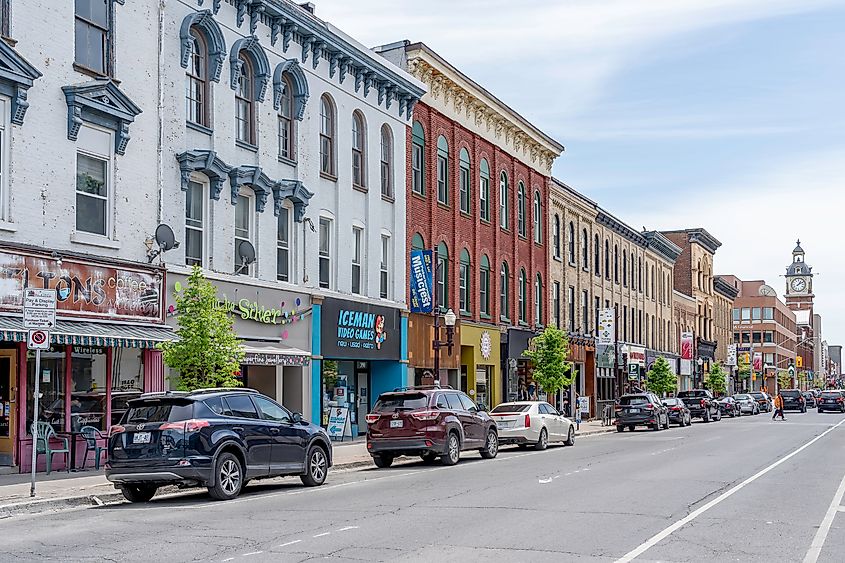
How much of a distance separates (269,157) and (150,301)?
653cm

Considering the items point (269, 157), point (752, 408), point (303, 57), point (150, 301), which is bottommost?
point (752, 408)

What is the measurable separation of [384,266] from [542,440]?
826 centimetres

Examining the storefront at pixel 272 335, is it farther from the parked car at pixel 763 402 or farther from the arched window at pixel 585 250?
the parked car at pixel 763 402

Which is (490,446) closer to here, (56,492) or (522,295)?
(56,492)

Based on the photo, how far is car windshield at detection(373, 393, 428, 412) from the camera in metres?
23.3

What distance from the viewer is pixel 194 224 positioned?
975 inches

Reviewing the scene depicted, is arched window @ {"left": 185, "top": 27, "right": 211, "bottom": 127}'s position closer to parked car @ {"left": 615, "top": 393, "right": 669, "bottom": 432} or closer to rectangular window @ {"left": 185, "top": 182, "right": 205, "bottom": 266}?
rectangular window @ {"left": 185, "top": 182, "right": 205, "bottom": 266}

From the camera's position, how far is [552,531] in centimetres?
1262

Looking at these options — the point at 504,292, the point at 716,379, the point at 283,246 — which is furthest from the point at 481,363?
the point at 716,379

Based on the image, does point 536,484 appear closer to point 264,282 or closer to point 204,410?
point 204,410

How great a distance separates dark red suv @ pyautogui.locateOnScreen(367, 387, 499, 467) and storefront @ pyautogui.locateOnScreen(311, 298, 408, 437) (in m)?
6.53

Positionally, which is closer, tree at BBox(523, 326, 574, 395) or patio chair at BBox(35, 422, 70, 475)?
patio chair at BBox(35, 422, 70, 475)

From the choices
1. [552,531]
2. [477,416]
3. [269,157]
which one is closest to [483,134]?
[269,157]

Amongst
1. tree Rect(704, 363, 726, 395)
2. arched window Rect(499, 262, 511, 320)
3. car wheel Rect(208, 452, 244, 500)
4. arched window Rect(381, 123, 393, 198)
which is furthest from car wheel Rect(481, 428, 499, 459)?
tree Rect(704, 363, 726, 395)
